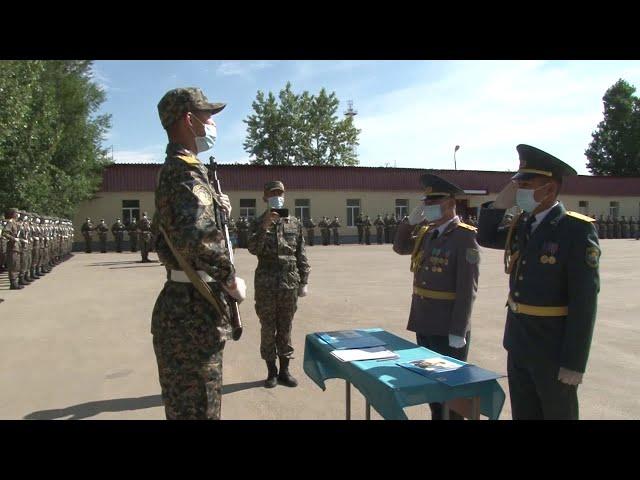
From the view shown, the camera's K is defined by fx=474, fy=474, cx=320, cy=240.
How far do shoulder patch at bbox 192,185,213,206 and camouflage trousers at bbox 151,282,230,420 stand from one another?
0.46 meters

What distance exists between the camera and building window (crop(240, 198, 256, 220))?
108ft

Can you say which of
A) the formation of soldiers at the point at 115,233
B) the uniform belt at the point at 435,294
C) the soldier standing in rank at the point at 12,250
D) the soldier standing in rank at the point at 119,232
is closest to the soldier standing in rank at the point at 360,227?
the formation of soldiers at the point at 115,233

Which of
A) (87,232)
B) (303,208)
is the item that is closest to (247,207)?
(303,208)

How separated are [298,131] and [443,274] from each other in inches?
2084

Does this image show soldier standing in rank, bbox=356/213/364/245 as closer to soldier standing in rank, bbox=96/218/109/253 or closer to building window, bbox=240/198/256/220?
building window, bbox=240/198/256/220

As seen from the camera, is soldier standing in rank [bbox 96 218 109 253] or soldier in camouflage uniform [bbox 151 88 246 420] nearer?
soldier in camouflage uniform [bbox 151 88 246 420]

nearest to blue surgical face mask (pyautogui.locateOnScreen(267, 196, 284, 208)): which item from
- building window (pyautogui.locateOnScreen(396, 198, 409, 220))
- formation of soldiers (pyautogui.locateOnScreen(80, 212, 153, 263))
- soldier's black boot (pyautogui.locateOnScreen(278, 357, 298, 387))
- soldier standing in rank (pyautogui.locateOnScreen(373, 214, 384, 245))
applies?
soldier's black boot (pyautogui.locateOnScreen(278, 357, 298, 387))

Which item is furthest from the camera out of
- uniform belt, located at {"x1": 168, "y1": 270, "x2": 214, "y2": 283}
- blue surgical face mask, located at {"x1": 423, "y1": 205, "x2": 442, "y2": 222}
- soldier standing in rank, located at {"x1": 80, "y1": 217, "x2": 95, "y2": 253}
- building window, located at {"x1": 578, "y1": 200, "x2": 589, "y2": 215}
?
building window, located at {"x1": 578, "y1": 200, "x2": 589, "y2": 215}

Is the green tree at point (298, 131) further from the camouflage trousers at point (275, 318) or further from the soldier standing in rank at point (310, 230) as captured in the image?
the camouflage trousers at point (275, 318)

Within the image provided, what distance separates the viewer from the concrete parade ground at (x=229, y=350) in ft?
14.7

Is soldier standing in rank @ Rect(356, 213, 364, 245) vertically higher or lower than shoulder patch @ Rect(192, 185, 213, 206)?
lower

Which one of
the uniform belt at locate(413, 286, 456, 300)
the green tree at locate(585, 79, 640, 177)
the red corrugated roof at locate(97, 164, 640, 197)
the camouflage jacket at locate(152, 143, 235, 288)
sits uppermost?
the green tree at locate(585, 79, 640, 177)

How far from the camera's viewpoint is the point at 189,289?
99.3 inches
